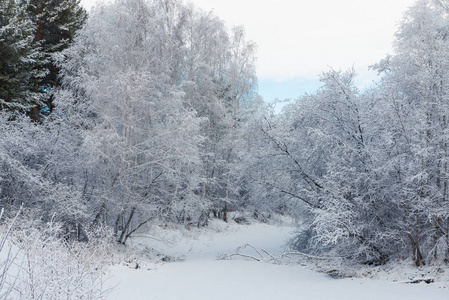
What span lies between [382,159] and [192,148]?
561cm

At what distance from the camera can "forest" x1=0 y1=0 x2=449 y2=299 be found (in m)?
7.14

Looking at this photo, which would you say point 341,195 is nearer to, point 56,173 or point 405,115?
point 405,115

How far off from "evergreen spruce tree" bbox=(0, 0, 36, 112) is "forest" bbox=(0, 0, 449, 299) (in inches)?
2.3

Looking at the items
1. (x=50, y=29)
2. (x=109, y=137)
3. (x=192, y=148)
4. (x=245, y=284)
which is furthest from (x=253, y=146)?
(x=50, y=29)

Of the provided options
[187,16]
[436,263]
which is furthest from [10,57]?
[436,263]

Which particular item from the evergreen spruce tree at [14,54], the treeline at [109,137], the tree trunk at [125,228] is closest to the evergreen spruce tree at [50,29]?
the evergreen spruce tree at [14,54]

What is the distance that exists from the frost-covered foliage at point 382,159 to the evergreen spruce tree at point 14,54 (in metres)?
10.4

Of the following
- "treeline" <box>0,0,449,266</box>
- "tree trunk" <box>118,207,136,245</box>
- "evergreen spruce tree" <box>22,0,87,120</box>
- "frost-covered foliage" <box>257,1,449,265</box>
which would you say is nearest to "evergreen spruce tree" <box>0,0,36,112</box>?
"treeline" <box>0,0,449,266</box>

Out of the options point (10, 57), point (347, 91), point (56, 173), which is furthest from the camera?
point (10, 57)

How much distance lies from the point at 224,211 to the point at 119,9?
13512 mm

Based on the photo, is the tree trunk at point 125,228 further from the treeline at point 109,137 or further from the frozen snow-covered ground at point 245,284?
the frozen snow-covered ground at point 245,284

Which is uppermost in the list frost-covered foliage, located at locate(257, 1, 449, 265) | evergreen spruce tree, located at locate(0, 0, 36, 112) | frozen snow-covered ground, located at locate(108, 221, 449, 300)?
evergreen spruce tree, located at locate(0, 0, 36, 112)

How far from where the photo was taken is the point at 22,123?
9977 mm

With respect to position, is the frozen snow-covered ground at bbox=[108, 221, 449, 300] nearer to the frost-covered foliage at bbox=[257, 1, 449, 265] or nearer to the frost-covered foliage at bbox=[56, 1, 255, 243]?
the frost-covered foliage at bbox=[257, 1, 449, 265]
